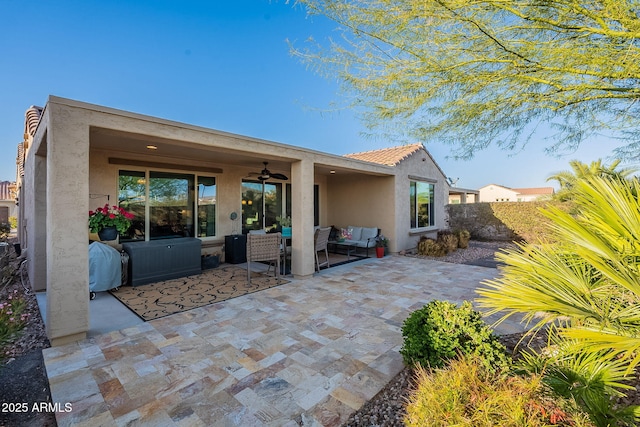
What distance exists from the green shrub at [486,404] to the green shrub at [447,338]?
330 mm

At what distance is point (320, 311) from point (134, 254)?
13.5 ft

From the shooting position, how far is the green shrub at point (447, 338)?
232cm

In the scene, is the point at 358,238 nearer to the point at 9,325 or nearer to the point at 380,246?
the point at 380,246

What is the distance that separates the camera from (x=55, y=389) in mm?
2496

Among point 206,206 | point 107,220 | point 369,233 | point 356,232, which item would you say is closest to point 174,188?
point 206,206

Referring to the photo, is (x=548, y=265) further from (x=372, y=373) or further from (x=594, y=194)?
(x=372, y=373)

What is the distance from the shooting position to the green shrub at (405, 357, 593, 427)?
157cm

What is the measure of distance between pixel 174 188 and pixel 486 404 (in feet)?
25.4

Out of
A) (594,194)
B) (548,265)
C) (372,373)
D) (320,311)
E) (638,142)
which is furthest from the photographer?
(320,311)

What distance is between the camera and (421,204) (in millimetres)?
10875

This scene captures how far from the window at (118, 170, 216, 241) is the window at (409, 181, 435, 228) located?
279 inches

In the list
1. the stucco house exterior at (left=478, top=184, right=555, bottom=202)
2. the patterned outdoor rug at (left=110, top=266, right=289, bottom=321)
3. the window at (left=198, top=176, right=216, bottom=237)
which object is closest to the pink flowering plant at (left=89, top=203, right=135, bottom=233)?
the patterned outdoor rug at (left=110, top=266, right=289, bottom=321)

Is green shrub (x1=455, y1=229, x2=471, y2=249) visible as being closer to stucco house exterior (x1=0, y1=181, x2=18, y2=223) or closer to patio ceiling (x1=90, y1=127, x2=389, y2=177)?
patio ceiling (x1=90, y1=127, x2=389, y2=177)

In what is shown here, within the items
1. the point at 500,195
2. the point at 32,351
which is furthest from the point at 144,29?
the point at 500,195
